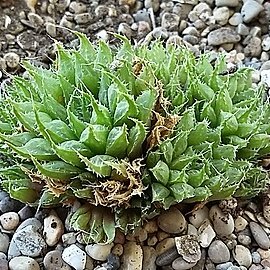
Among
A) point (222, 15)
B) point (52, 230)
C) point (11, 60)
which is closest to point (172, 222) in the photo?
point (52, 230)

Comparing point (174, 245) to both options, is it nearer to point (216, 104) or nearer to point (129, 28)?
point (216, 104)

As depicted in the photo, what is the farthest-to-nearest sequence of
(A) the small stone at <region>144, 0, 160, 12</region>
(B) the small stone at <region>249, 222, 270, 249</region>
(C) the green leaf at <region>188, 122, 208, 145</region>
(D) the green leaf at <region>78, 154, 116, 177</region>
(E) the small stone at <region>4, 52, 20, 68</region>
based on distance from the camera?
(A) the small stone at <region>144, 0, 160, 12</region>, (E) the small stone at <region>4, 52, 20, 68</region>, (B) the small stone at <region>249, 222, 270, 249</region>, (C) the green leaf at <region>188, 122, 208, 145</region>, (D) the green leaf at <region>78, 154, 116, 177</region>

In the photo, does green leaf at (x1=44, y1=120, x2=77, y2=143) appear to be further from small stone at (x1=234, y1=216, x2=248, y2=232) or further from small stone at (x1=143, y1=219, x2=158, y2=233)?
small stone at (x1=234, y1=216, x2=248, y2=232)

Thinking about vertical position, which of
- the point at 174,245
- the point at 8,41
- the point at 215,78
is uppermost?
the point at 215,78

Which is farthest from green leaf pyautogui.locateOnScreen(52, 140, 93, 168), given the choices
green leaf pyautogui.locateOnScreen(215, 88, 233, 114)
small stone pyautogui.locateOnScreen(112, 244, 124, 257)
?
green leaf pyautogui.locateOnScreen(215, 88, 233, 114)

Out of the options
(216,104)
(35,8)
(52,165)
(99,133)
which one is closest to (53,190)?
(52,165)

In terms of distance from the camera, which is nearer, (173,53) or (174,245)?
(174,245)

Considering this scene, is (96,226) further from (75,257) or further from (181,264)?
(181,264)
